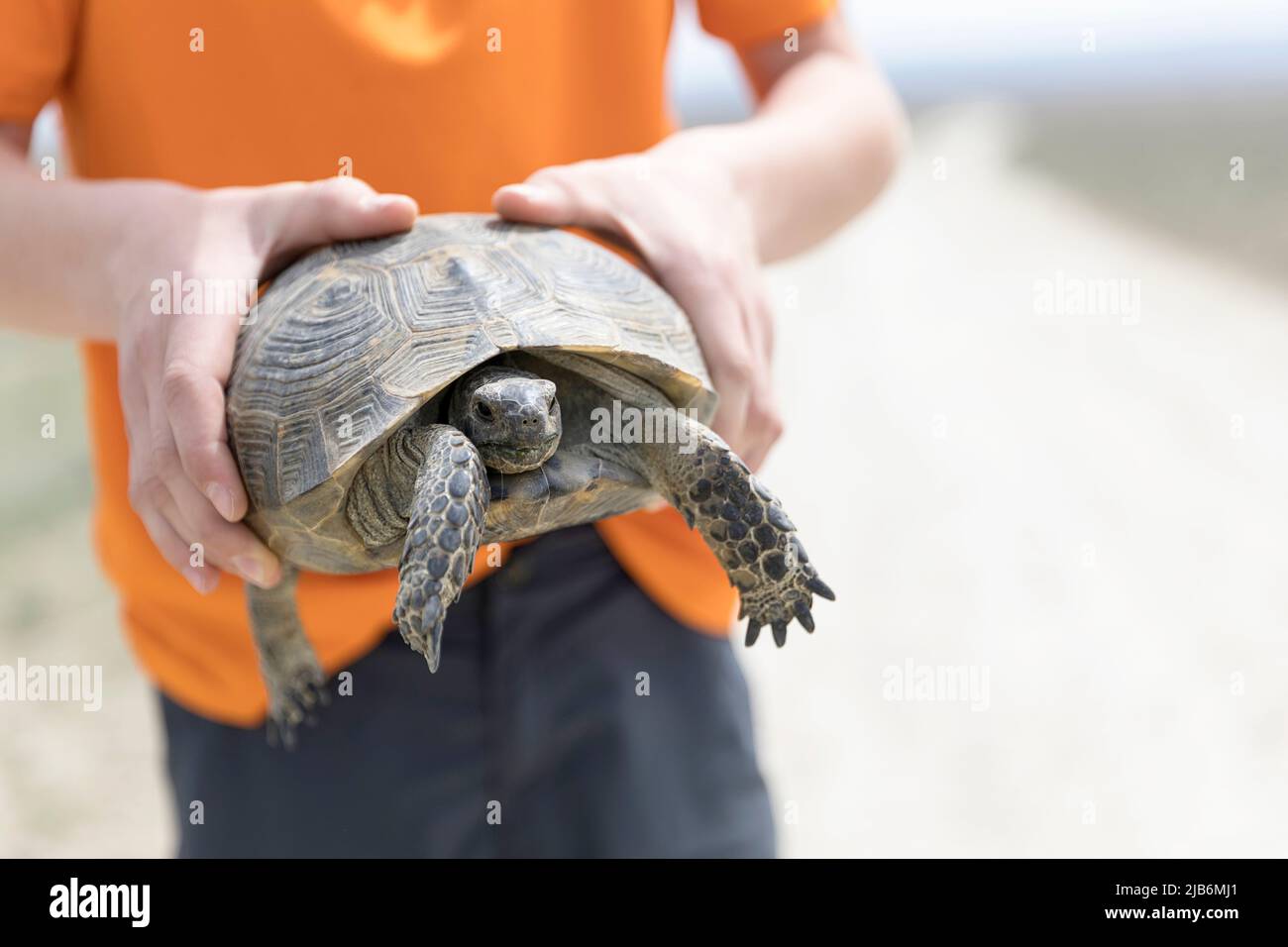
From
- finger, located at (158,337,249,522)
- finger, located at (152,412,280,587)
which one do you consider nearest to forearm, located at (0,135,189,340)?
finger, located at (158,337,249,522)

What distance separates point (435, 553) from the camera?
1339 millimetres

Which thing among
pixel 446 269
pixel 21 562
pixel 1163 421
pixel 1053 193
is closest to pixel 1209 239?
pixel 1053 193

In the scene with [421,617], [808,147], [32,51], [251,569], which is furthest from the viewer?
[808,147]

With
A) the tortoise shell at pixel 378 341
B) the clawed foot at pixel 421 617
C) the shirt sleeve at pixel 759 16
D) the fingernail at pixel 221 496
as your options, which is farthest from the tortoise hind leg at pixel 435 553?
the shirt sleeve at pixel 759 16

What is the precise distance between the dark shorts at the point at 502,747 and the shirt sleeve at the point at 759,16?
1036 millimetres

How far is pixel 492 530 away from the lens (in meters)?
1.50

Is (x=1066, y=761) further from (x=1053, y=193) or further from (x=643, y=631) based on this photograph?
(x=1053, y=193)

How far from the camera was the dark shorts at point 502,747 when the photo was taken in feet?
6.87

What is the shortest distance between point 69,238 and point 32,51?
0.98 ft

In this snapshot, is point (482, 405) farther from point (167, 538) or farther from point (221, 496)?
point (167, 538)

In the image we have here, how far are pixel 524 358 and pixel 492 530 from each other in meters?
0.28

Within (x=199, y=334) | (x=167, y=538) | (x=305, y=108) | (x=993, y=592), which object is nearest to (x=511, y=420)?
(x=199, y=334)

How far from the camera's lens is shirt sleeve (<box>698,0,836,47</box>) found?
6.98ft

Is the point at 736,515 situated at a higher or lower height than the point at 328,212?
lower
